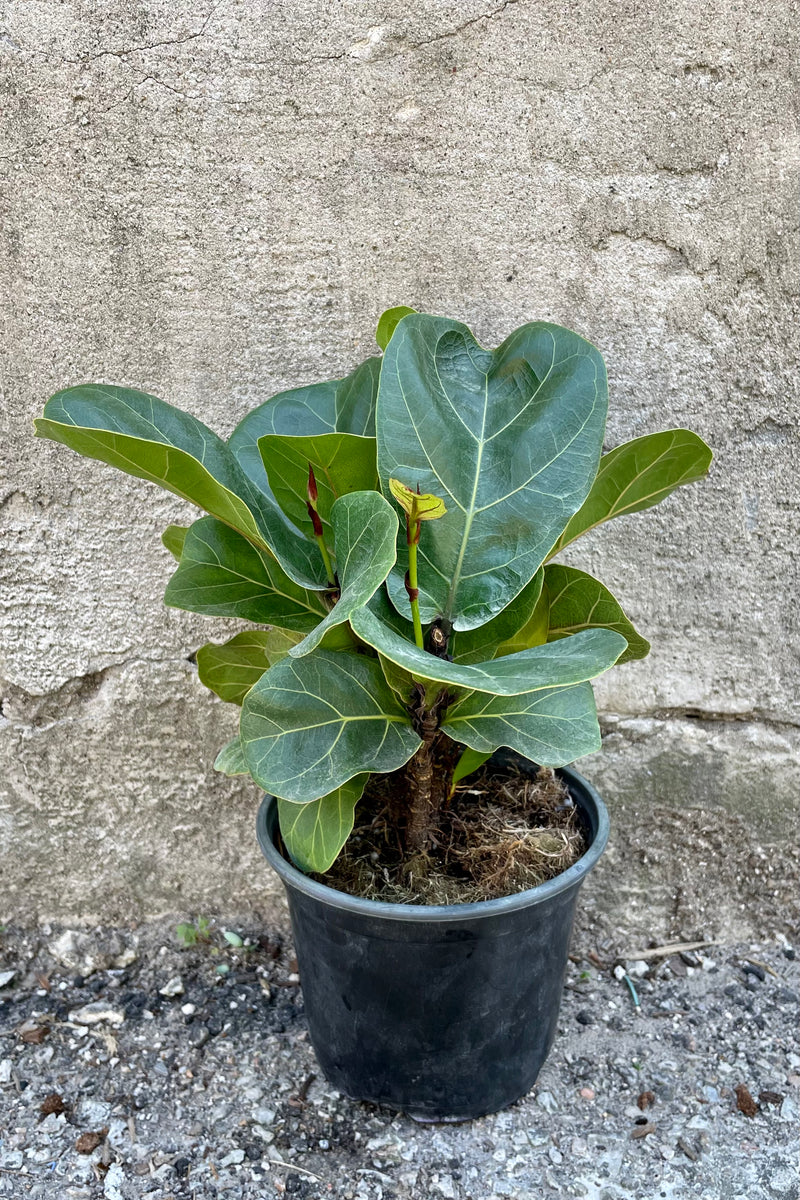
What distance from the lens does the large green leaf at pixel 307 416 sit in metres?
1.16

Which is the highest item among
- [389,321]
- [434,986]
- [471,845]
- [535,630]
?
[389,321]

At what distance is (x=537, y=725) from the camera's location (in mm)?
979

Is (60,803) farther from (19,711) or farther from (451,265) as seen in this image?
(451,265)

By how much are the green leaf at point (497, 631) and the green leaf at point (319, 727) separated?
4.2 inches

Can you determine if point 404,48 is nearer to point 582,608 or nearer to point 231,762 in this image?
point 582,608

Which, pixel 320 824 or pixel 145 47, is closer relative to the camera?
pixel 320 824

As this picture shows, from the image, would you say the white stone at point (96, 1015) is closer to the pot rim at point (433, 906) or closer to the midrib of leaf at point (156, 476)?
the pot rim at point (433, 906)

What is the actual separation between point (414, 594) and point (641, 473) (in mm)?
334

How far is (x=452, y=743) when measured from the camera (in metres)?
1.21

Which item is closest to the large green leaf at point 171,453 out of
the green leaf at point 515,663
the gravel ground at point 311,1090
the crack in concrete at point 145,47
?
the green leaf at point 515,663

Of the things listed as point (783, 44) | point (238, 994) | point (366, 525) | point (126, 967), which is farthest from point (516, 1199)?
point (783, 44)

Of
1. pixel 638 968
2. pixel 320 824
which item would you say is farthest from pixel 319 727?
pixel 638 968

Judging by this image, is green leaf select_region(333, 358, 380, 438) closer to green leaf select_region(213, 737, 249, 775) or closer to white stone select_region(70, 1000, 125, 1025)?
green leaf select_region(213, 737, 249, 775)

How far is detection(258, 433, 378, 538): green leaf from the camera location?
1007mm
